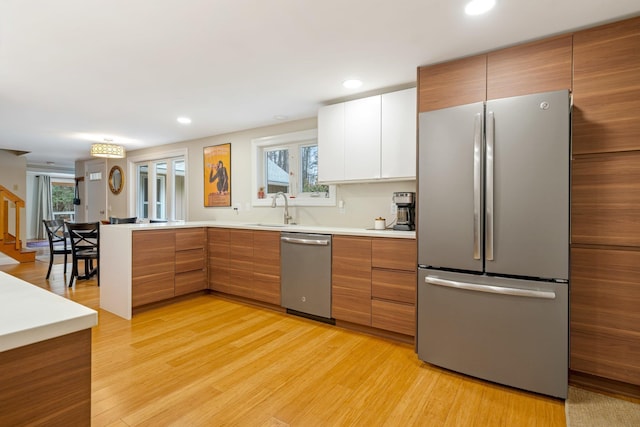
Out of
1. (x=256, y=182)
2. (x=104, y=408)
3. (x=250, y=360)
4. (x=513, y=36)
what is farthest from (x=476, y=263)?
(x=256, y=182)

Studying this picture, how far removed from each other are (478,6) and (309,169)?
2.64 metres

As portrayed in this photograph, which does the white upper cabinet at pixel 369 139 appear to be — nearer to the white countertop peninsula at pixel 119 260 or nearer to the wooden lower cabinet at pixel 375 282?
the white countertop peninsula at pixel 119 260

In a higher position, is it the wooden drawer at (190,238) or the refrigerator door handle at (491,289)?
the wooden drawer at (190,238)

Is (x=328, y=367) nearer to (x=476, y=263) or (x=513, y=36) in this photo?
(x=476, y=263)

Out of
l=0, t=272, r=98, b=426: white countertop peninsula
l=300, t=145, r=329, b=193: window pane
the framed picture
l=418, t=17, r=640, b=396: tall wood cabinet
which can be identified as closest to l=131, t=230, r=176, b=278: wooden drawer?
the framed picture

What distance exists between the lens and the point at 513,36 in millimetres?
2186

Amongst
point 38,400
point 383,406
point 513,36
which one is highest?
point 513,36

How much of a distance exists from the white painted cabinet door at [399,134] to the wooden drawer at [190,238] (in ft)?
7.84

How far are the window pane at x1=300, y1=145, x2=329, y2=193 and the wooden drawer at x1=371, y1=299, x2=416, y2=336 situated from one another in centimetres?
173

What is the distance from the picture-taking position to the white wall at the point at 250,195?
3.53 meters

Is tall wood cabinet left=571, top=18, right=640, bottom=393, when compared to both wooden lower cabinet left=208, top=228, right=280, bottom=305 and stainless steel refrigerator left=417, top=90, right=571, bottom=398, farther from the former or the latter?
wooden lower cabinet left=208, top=228, right=280, bottom=305

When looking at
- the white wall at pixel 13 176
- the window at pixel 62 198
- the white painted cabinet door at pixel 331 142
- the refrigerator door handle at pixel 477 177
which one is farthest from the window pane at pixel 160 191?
the window at pixel 62 198

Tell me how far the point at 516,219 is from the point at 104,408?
2.70m

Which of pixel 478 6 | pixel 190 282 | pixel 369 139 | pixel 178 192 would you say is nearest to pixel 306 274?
pixel 369 139
